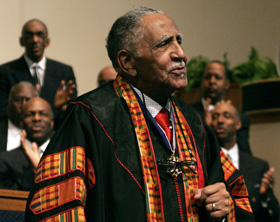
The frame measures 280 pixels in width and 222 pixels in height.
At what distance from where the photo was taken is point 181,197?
7.84 ft

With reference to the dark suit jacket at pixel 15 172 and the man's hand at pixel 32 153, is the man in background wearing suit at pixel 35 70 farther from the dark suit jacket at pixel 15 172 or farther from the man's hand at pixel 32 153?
the dark suit jacket at pixel 15 172

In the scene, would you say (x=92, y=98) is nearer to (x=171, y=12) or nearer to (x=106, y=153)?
(x=106, y=153)

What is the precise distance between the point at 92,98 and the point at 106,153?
0.25 meters

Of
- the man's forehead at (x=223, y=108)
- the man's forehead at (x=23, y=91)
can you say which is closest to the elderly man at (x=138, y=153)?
the man's forehead at (x=23, y=91)

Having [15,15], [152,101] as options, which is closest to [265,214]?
[152,101]

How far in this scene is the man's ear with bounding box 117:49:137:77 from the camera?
257 centimetres

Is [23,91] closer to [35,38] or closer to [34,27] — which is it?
[35,38]

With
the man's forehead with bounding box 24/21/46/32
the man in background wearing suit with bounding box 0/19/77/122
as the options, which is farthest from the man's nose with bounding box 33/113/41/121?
the man's forehead with bounding box 24/21/46/32

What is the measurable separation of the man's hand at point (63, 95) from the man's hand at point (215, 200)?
10.9ft

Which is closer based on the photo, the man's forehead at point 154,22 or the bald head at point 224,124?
the man's forehead at point 154,22

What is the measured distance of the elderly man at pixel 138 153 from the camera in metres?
2.25

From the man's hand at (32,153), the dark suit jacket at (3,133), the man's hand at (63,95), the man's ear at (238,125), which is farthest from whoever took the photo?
the man's ear at (238,125)

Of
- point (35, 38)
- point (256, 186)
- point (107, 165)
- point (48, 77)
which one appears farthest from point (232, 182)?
point (35, 38)

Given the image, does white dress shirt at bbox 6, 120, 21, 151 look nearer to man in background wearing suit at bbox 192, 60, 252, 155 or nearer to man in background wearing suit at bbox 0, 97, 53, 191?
man in background wearing suit at bbox 0, 97, 53, 191
